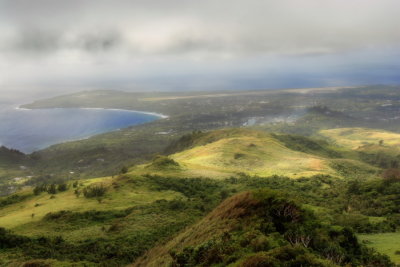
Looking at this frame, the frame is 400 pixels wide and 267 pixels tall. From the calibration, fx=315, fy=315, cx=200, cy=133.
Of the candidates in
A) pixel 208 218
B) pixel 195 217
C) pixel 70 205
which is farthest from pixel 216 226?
pixel 70 205

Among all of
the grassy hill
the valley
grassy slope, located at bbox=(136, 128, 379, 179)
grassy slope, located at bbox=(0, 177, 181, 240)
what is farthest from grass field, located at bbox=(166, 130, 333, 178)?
the grassy hill

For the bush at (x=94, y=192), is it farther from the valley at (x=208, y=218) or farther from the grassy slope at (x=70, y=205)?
the grassy slope at (x=70, y=205)

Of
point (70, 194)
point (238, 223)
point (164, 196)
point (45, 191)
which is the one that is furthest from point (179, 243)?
point (45, 191)

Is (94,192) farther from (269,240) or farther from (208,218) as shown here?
(269,240)

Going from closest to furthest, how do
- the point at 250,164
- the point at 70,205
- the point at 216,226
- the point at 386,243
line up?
the point at 216,226 → the point at 386,243 → the point at 70,205 → the point at 250,164

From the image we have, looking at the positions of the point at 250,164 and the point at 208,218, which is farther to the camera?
the point at 250,164

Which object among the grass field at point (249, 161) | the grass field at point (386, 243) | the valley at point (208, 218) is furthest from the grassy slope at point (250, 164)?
the grass field at point (386, 243)

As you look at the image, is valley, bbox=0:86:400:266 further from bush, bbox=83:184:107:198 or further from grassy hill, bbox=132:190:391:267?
bush, bbox=83:184:107:198

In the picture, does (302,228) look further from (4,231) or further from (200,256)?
(4,231)
